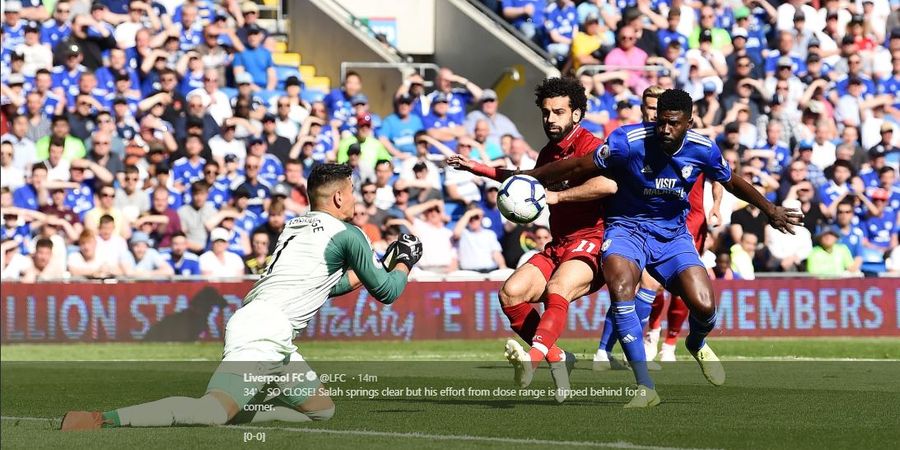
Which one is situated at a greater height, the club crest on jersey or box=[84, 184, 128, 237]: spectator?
the club crest on jersey

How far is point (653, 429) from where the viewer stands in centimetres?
894

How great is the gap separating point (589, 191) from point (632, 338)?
1101 millimetres

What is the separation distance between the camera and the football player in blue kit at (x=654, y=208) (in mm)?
10484

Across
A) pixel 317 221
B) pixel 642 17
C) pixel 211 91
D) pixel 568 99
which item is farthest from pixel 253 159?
pixel 317 221

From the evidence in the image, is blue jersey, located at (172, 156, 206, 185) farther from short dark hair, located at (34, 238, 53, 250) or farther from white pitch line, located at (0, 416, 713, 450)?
white pitch line, located at (0, 416, 713, 450)

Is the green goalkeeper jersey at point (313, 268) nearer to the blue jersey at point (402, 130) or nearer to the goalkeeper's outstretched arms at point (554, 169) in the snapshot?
the goalkeeper's outstretched arms at point (554, 169)

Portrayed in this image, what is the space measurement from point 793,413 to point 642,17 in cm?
1581

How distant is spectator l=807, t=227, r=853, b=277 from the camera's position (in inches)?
854

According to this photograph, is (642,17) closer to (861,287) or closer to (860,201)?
(860,201)

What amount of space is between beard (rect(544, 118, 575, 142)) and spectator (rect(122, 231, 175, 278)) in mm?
9888

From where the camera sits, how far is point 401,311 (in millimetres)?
20000

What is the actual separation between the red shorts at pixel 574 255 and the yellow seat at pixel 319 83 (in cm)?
1446

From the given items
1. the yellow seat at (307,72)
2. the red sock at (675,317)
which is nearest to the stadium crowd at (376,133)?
the yellow seat at (307,72)

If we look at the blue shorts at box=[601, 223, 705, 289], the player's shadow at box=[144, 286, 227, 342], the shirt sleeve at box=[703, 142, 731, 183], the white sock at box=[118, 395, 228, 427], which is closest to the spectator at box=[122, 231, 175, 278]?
the player's shadow at box=[144, 286, 227, 342]
